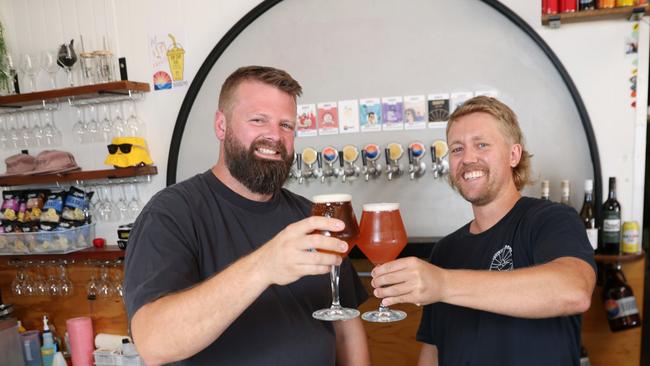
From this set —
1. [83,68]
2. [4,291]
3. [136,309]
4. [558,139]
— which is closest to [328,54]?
[558,139]

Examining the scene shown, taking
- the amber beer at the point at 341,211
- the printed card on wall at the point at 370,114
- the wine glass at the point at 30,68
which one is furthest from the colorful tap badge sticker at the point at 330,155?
the wine glass at the point at 30,68

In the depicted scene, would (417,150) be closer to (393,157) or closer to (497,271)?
(393,157)

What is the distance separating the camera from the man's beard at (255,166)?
1533 millimetres

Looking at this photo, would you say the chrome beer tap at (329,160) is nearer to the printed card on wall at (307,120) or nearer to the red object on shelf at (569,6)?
the printed card on wall at (307,120)

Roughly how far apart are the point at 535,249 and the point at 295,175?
1689 mm

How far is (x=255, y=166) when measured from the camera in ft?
5.02

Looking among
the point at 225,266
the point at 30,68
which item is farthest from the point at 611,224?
the point at 30,68

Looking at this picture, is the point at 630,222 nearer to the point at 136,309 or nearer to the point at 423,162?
the point at 423,162

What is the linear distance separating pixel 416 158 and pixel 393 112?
0.99 feet

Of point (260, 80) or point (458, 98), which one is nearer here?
point (260, 80)

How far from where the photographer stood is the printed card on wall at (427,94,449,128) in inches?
107

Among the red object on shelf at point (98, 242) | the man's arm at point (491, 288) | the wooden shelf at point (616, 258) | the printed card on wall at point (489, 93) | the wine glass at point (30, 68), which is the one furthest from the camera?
the wine glass at point (30, 68)

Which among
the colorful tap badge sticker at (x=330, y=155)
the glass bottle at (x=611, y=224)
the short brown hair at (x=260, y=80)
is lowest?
the glass bottle at (x=611, y=224)

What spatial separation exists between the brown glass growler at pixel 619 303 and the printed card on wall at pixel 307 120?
1792 millimetres
